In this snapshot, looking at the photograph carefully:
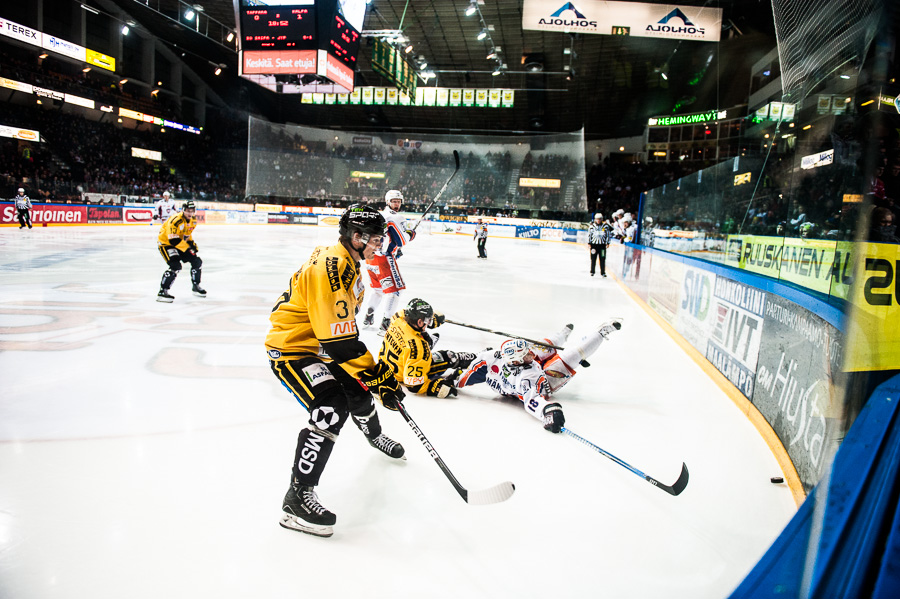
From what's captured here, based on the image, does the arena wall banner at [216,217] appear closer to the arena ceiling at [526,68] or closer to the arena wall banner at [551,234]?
the arena ceiling at [526,68]

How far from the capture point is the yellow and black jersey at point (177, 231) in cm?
609

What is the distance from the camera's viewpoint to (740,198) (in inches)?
192

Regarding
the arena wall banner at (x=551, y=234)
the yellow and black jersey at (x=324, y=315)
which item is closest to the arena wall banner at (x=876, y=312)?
the yellow and black jersey at (x=324, y=315)

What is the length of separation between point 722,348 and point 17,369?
5.40 m

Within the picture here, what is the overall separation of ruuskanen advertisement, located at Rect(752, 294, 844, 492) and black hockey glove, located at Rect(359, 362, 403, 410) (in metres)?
1.61

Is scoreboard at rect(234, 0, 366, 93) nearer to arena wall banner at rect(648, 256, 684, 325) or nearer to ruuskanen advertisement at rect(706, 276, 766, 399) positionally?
arena wall banner at rect(648, 256, 684, 325)

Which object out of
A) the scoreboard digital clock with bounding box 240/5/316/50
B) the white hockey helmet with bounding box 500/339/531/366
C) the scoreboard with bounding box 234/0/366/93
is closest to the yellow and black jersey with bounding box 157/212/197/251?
the white hockey helmet with bounding box 500/339/531/366

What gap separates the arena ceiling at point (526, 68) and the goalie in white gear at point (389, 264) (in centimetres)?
827

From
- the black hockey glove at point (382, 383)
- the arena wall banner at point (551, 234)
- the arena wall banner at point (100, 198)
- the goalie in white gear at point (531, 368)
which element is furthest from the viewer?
the arena wall banner at point (551, 234)

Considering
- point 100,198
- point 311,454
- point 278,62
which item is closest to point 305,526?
point 311,454

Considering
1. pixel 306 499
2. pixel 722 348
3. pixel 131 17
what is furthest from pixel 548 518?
pixel 131 17

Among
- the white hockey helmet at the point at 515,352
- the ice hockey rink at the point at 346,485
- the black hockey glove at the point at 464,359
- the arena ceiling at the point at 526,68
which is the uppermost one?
the arena ceiling at the point at 526,68

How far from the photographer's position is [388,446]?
2594mm

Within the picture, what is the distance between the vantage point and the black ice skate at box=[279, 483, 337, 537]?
1.97 meters
